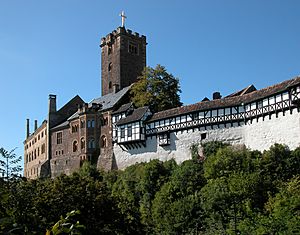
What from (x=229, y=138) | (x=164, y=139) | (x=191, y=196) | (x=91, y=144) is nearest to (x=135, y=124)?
(x=164, y=139)

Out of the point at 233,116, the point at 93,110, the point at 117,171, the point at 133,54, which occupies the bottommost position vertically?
the point at 117,171

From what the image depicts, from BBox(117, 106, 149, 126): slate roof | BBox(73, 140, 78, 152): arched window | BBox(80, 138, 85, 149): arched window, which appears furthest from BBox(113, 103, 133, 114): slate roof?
BBox(73, 140, 78, 152): arched window

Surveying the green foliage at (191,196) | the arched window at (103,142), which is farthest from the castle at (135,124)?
the green foliage at (191,196)

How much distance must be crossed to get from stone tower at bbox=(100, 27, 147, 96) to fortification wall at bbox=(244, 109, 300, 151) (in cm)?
2856

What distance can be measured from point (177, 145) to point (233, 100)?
7.33 m

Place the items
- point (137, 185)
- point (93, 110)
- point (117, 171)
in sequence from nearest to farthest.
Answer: point (137, 185) → point (117, 171) → point (93, 110)

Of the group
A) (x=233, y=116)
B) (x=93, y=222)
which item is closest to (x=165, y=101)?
(x=233, y=116)

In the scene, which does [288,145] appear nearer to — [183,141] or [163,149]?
[183,141]

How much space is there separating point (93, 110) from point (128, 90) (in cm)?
514

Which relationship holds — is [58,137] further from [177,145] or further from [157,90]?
[177,145]

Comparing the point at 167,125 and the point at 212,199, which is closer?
the point at 212,199

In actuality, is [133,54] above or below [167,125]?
above

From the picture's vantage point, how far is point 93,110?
56.7 m

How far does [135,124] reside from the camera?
4891cm
